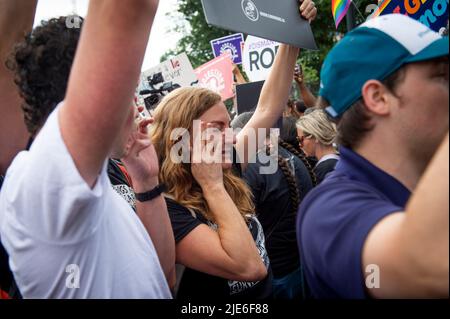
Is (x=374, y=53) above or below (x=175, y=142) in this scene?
above

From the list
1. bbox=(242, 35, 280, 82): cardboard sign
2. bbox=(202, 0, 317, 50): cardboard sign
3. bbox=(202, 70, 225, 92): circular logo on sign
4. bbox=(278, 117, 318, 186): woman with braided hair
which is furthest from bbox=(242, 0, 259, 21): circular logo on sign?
bbox=(202, 70, 225, 92): circular logo on sign

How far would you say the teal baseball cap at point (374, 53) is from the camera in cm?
122

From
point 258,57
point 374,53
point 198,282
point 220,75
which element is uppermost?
point 258,57

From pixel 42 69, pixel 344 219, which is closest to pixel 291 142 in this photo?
pixel 344 219

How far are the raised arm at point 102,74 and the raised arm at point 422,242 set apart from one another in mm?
642

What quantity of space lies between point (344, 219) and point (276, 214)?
214 centimetres

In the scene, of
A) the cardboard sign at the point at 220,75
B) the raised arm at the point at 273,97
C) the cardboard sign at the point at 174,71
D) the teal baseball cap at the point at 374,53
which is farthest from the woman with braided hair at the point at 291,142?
the teal baseball cap at the point at 374,53

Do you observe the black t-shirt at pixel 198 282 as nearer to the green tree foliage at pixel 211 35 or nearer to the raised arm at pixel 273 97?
the raised arm at pixel 273 97

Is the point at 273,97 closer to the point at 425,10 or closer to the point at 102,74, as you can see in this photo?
the point at 425,10

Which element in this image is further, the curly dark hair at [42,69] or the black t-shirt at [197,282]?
the black t-shirt at [197,282]

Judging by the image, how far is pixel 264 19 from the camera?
2.01m

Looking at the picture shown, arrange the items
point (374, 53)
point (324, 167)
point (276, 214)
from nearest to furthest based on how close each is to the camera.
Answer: point (374, 53) → point (276, 214) → point (324, 167)

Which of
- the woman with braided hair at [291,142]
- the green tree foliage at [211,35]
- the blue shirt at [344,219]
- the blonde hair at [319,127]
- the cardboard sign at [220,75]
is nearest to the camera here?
the blue shirt at [344,219]

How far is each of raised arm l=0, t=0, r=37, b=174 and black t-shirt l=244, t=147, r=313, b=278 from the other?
1866 millimetres
